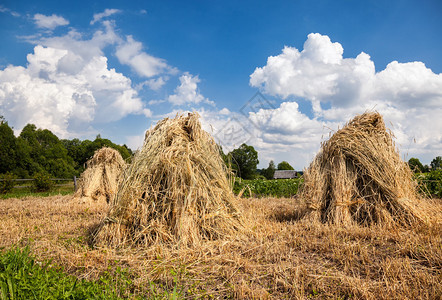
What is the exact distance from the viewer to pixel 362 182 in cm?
525

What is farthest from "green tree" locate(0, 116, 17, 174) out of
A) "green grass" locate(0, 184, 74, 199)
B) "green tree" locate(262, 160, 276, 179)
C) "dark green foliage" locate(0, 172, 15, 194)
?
"green tree" locate(262, 160, 276, 179)

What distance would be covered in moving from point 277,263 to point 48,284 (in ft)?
7.86

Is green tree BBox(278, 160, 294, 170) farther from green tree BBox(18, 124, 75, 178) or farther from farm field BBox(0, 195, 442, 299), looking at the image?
farm field BBox(0, 195, 442, 299)

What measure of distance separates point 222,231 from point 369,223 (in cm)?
276

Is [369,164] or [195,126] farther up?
[195,126]

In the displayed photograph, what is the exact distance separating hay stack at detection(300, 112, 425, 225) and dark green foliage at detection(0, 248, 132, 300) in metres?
3.68

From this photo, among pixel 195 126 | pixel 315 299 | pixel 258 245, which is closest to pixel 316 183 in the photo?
pixel 258 245

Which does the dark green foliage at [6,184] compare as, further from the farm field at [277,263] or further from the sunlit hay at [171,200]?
the sunlit hay at [171,200]

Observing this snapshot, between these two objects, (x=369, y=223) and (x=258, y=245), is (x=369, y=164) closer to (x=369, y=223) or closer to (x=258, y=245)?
(x=369, y=223)

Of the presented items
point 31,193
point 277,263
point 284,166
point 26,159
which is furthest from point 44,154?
point 284,166

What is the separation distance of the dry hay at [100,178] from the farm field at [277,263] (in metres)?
5.23

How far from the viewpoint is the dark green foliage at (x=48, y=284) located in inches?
93.4

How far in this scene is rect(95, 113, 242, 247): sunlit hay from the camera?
13.1 feet

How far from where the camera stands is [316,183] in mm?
5230
